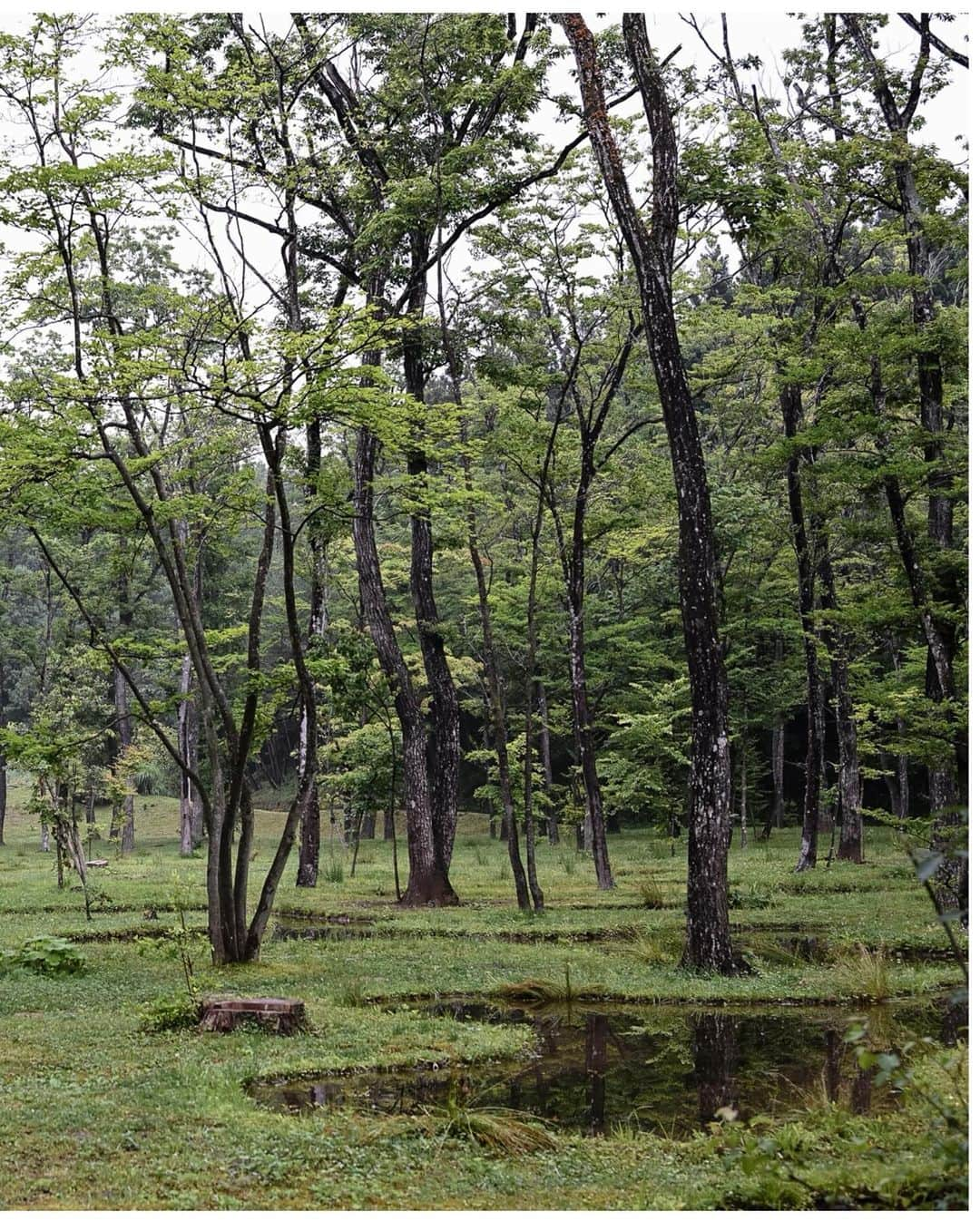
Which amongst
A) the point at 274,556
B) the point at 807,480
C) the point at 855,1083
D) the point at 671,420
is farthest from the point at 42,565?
the point at 855,1083

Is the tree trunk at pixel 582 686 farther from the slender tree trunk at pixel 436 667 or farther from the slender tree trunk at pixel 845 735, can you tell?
the slender tree trunk at pixel 845 735

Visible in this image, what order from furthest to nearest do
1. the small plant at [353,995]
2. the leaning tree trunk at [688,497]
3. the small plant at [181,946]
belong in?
the leaning tree trunk at [688,497] < the small plant at [353,995] < the small plant at [181,946]

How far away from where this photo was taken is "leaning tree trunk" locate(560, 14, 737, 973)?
10.9m

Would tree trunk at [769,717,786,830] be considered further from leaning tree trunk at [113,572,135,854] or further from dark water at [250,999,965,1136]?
dark water at [250,999,965,1136]

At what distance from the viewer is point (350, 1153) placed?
5.31 m

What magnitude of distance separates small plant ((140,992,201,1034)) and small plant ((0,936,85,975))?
2.76 m

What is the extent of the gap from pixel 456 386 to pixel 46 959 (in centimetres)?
1205

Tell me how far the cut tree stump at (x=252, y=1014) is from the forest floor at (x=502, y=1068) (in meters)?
0.14

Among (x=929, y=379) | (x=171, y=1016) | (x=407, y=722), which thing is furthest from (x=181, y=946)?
(x=929, y=379)

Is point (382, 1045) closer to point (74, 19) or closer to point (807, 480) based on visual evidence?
point (74, 19)

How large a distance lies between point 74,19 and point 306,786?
24.9 feet

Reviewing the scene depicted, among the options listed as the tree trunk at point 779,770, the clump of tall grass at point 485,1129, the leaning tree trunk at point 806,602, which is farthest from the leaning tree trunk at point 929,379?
the tree trunk at point 779,770

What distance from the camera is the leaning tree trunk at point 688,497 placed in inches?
428

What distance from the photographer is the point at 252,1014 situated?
8.04 m
